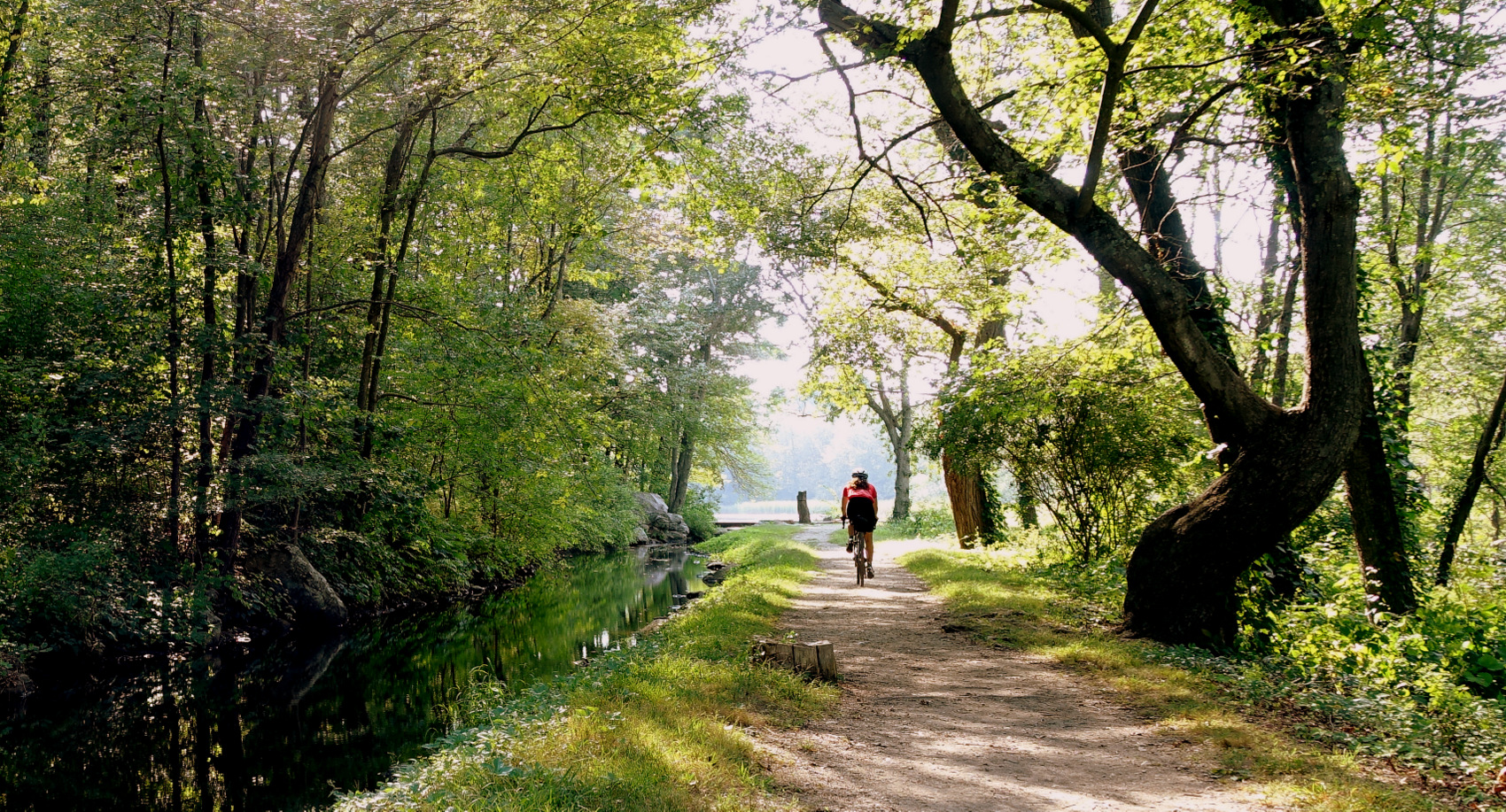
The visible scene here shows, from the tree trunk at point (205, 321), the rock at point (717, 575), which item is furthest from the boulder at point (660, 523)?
the tree trunk at point (205, 321)

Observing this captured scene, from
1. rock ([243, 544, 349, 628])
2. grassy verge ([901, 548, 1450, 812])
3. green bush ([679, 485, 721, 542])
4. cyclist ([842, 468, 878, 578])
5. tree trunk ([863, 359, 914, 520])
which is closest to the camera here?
grassy verge ([901, 548, 1450, 812])

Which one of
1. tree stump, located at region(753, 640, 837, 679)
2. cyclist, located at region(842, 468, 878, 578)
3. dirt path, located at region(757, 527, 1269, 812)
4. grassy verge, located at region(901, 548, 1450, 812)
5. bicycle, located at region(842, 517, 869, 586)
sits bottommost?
dirt path, located at region(757, 527, 1269, 812)

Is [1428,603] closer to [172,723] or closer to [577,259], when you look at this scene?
[172,723]

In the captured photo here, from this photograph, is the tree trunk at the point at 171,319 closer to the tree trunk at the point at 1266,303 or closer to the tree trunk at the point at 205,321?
the tree trunk at the point at 205,321

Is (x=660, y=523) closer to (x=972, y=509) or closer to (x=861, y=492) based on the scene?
(x=972, y=509)

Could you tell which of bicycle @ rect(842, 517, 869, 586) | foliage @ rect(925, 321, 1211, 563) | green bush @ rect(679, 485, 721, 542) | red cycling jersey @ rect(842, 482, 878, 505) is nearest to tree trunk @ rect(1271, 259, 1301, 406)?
foliage @ rect(925, 321, 1211, 563)

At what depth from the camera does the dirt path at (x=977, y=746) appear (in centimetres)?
450

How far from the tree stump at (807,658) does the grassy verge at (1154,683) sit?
88.5 inches

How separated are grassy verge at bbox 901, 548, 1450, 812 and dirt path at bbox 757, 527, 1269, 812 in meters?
0.20

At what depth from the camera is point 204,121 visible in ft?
38.6

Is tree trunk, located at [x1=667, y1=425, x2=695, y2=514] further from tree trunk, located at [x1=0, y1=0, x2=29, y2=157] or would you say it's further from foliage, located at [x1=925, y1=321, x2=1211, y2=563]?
tree trunk, located at [x1=0, y1=0, x2=29, y2=157]

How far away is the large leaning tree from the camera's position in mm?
6961

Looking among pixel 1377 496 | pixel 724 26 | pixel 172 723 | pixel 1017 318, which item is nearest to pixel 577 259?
pixel 1017 318

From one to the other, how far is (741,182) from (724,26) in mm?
4043
